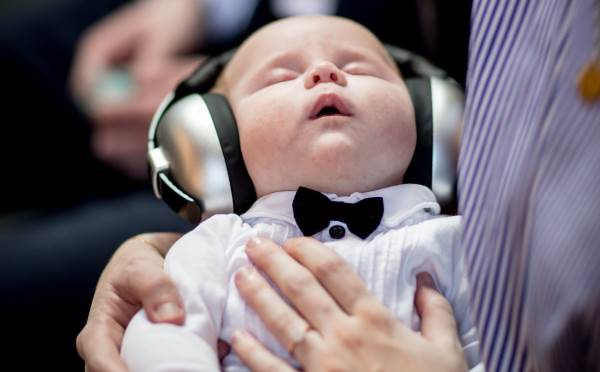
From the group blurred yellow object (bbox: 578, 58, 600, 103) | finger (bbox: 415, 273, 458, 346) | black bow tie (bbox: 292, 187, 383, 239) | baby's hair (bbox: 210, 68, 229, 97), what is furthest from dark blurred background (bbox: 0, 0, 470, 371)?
blurred yellow object (bbox: 578, 58, 600, 103)

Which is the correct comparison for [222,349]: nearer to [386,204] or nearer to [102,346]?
[102,346]

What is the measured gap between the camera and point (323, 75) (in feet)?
Result: 3.24

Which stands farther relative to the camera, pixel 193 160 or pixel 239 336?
pixel 193 160

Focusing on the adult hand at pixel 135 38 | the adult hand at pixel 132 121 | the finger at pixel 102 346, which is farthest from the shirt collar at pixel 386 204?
the adult hand at pixel 135 38

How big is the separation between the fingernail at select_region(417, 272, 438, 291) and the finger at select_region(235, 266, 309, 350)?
0.56ft

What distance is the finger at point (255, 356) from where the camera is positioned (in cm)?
79

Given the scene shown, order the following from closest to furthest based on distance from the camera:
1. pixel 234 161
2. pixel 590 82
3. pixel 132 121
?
pixel 590 82 → pixel 234 161 → pixel 132 121

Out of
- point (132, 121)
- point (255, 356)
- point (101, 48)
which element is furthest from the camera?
point (101, 48)

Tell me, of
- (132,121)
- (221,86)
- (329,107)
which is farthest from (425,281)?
(132,121)

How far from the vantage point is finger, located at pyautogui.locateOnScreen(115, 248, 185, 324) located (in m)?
0.83

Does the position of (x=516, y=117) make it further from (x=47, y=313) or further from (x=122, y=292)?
(x=47, y=313)

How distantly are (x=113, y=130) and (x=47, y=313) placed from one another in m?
0.52

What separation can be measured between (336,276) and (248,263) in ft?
0.45

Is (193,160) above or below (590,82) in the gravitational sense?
below
